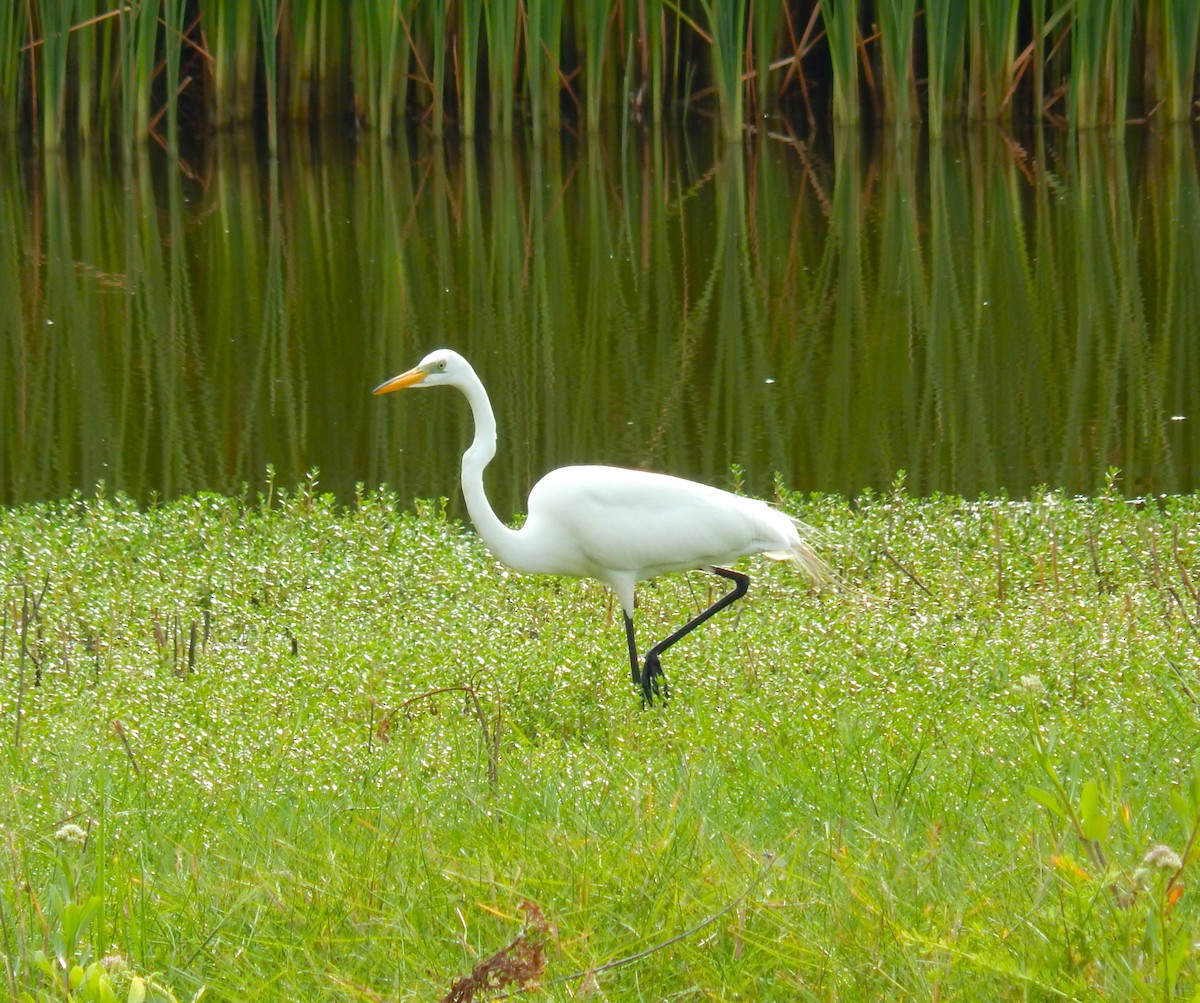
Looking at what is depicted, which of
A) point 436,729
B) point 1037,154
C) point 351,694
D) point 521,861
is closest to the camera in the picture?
point 521,861

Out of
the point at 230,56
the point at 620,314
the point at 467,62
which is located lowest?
the point at 620,314

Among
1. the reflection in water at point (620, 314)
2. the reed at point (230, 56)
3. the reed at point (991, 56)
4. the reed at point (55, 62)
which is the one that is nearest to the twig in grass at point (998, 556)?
the reflection in water at point (620, 314)

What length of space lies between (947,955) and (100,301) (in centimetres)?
1053

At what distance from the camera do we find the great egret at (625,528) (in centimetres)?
475

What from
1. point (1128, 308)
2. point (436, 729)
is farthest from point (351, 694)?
point (1128, 308)

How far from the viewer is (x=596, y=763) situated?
142 inches

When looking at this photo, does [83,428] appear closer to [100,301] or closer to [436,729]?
[100,301]

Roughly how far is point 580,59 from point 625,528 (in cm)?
1342

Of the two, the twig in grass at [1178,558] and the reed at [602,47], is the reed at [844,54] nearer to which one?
the reed at [602,47]

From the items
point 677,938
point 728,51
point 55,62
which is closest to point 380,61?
point 55,62

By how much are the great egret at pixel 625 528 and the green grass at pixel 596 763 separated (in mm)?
227

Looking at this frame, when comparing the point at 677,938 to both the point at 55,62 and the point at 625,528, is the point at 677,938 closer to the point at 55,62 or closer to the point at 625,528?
the point at 625,528

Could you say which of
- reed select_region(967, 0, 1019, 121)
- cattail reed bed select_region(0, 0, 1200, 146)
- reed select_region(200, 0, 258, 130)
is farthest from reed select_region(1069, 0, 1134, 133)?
reed select_region(200, 0, 258, 130)

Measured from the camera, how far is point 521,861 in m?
2.77
